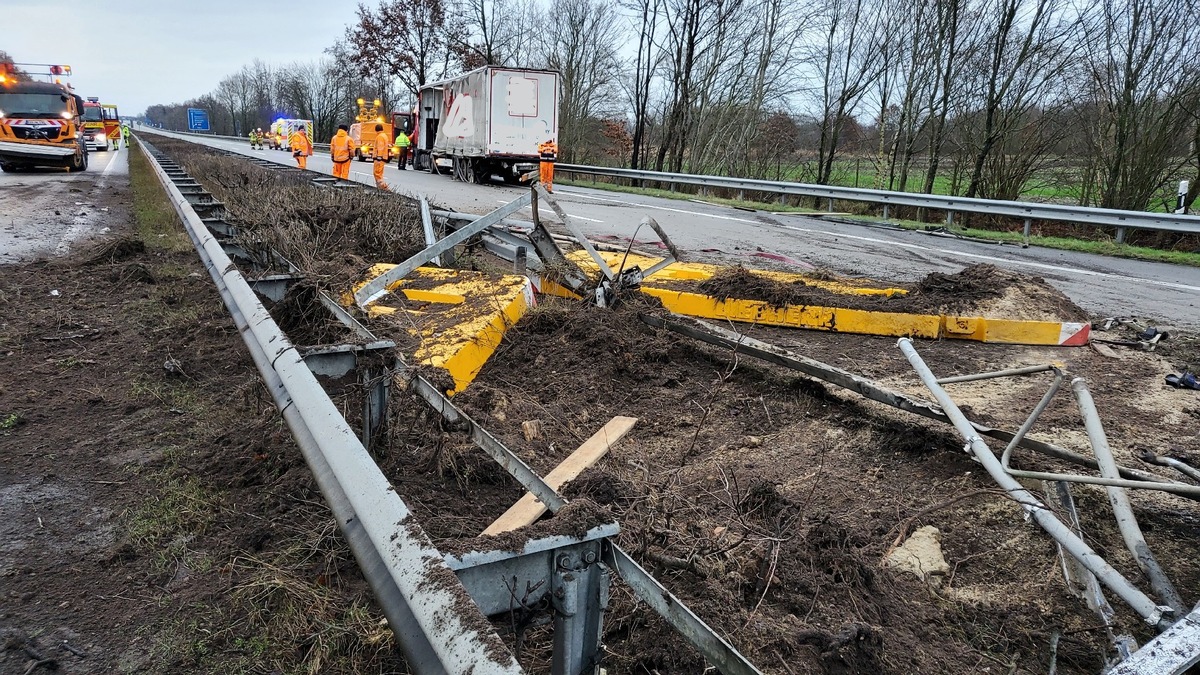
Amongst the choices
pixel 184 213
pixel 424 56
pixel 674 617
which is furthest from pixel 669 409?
pixel 424 56

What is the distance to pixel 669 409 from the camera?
14.5 ft

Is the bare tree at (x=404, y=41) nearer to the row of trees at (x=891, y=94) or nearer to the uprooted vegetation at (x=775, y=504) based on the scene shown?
the row of trees at (x=891, y=94)

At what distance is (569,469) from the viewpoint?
3549mm

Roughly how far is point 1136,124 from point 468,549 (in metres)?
18.6

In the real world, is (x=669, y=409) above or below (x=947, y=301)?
below

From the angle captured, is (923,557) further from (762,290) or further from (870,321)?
(762,290)

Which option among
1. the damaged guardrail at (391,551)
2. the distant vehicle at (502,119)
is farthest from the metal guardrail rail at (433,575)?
the distant vehicle at (502,119)

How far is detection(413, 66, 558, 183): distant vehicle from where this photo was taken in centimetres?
2195

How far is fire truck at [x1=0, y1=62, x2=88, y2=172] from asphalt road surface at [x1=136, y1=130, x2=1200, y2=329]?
55.6 ft

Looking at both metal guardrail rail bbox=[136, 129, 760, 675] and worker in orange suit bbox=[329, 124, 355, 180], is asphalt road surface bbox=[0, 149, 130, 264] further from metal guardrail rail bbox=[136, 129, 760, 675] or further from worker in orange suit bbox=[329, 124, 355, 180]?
metal guardrail rail bbox=[136, 129, 760, 675]

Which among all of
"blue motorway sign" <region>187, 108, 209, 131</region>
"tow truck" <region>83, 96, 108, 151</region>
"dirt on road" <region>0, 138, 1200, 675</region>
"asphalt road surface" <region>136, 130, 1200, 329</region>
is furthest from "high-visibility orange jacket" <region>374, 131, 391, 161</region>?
"blue motorway sign" <region>187, 108, 209, 131</region>

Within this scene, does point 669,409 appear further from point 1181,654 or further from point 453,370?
point 1181,654

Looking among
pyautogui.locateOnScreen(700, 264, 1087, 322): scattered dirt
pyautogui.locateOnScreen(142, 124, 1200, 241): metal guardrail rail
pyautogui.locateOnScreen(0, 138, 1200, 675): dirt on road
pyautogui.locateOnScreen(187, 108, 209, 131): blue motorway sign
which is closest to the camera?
pyautogui.locateOnScreen(0, 138, 1200, 675): dirt on road

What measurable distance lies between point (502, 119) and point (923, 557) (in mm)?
21198
